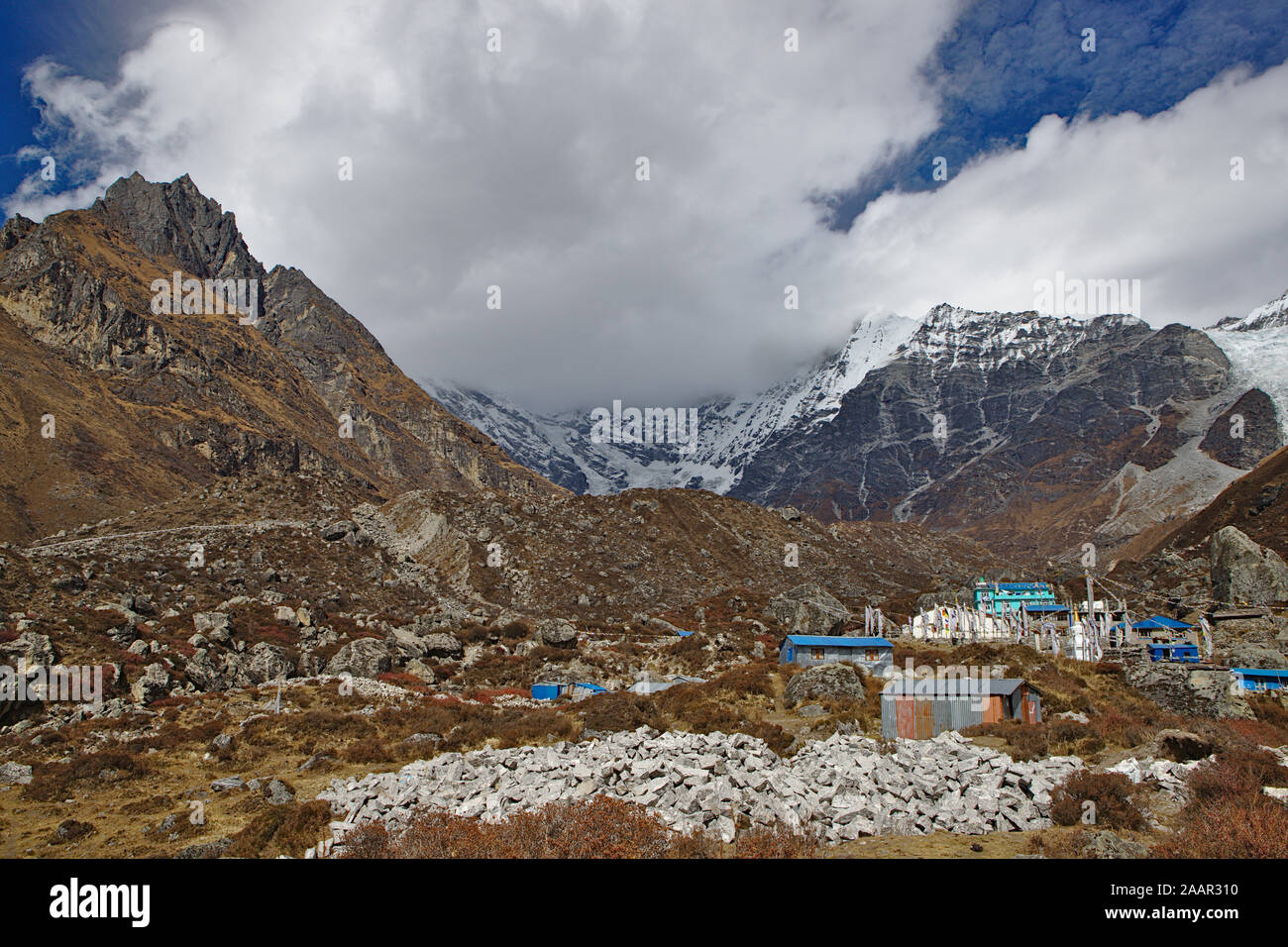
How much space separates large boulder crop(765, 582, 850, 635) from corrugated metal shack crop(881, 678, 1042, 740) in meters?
23.4

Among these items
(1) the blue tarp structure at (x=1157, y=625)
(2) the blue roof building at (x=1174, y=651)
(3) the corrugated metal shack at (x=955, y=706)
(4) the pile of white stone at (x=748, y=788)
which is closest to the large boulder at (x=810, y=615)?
(1) the blue tarp structure at (x=1157, y=625)

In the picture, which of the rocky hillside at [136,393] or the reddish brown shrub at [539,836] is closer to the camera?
the reddish brown shrub at [539,836]

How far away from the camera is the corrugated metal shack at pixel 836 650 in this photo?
3838cm

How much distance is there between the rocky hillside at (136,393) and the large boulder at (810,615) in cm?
→ 8105

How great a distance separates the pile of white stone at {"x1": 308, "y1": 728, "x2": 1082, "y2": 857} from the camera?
11848 millimetres

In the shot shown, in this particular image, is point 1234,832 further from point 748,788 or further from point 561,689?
point 561,689

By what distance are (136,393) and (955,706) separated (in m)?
142

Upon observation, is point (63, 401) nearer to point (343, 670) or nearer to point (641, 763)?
point (343, 670)

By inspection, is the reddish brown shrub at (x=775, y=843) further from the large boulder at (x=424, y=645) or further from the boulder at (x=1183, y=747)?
the large boulder at (x=424, y=645)

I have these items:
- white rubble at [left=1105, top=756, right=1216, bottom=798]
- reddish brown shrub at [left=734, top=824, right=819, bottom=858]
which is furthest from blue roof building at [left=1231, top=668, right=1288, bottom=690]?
reddish brown shrub at [left=734, top=824, right=819, bottom=858]

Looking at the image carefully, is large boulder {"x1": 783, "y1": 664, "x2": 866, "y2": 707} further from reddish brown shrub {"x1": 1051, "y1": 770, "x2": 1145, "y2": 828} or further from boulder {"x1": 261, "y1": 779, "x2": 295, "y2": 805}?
boulder {"x1": 261, "y1": 779, "x2": 295, "y2": 805}
